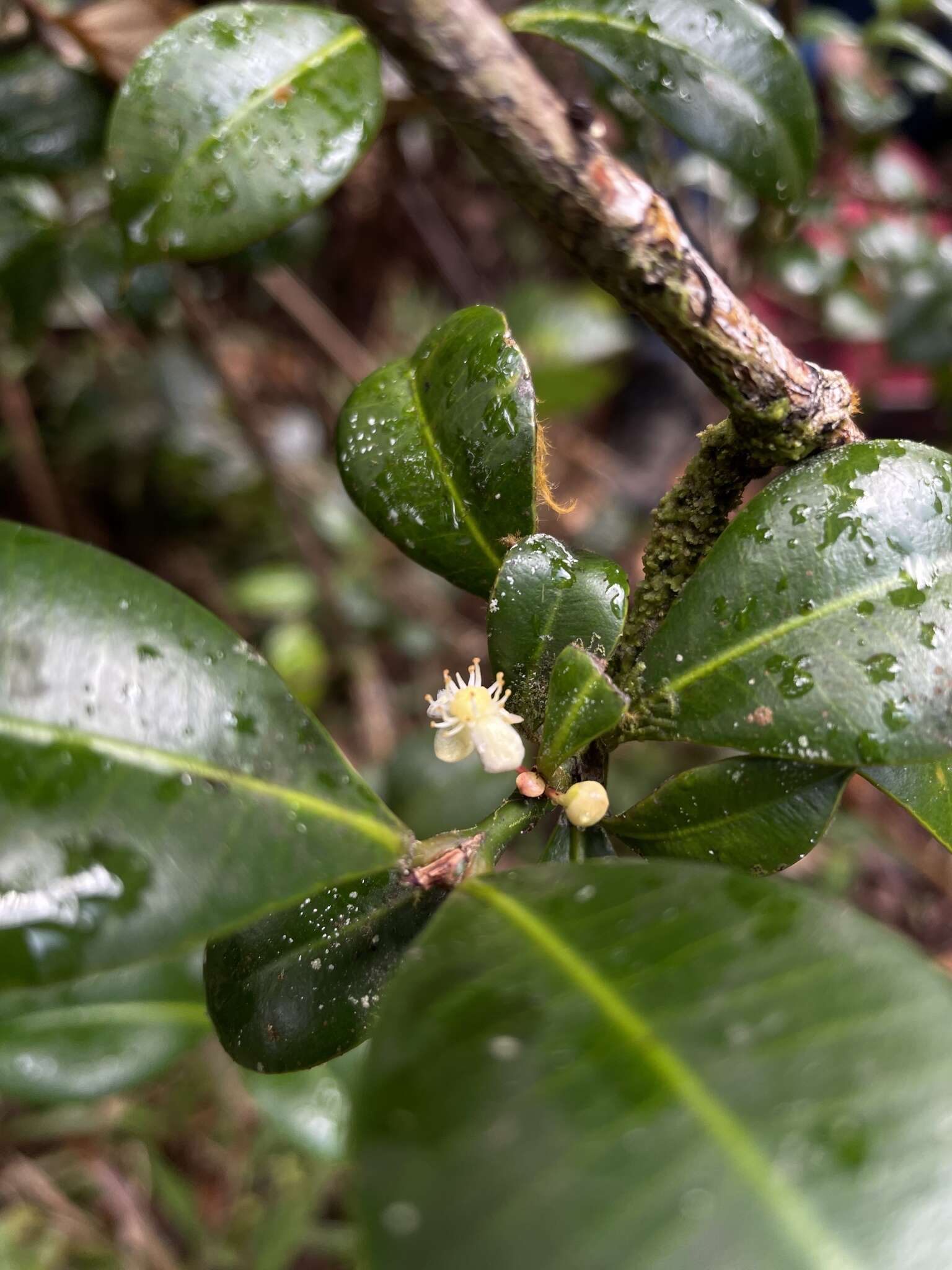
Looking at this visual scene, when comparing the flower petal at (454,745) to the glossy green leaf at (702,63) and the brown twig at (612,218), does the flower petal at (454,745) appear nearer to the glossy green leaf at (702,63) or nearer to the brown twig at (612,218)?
the brown twig at (612,218)

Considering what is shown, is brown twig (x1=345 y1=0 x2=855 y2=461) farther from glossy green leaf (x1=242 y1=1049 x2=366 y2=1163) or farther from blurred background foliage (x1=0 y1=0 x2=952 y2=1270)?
glossy green leaf (x1=242 y1=1049 x2=366 y2=1163)

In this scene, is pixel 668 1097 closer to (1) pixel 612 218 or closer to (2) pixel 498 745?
(2) pixel 498 745

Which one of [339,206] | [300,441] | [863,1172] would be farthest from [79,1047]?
[339,206]

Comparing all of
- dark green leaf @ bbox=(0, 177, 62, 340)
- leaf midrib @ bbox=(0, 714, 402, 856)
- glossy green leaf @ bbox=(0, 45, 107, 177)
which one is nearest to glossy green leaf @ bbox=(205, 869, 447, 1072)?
leaf midrib @ bbox=(0, 714, 402, 856)

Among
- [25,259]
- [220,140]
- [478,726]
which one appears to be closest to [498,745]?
[478,726]

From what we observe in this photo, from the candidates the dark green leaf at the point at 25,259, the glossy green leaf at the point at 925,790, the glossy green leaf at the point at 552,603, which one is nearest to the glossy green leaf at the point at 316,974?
the glossy green leaf at the point at 552,603

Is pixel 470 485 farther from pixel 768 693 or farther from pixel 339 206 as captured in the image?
pixel 339 206
